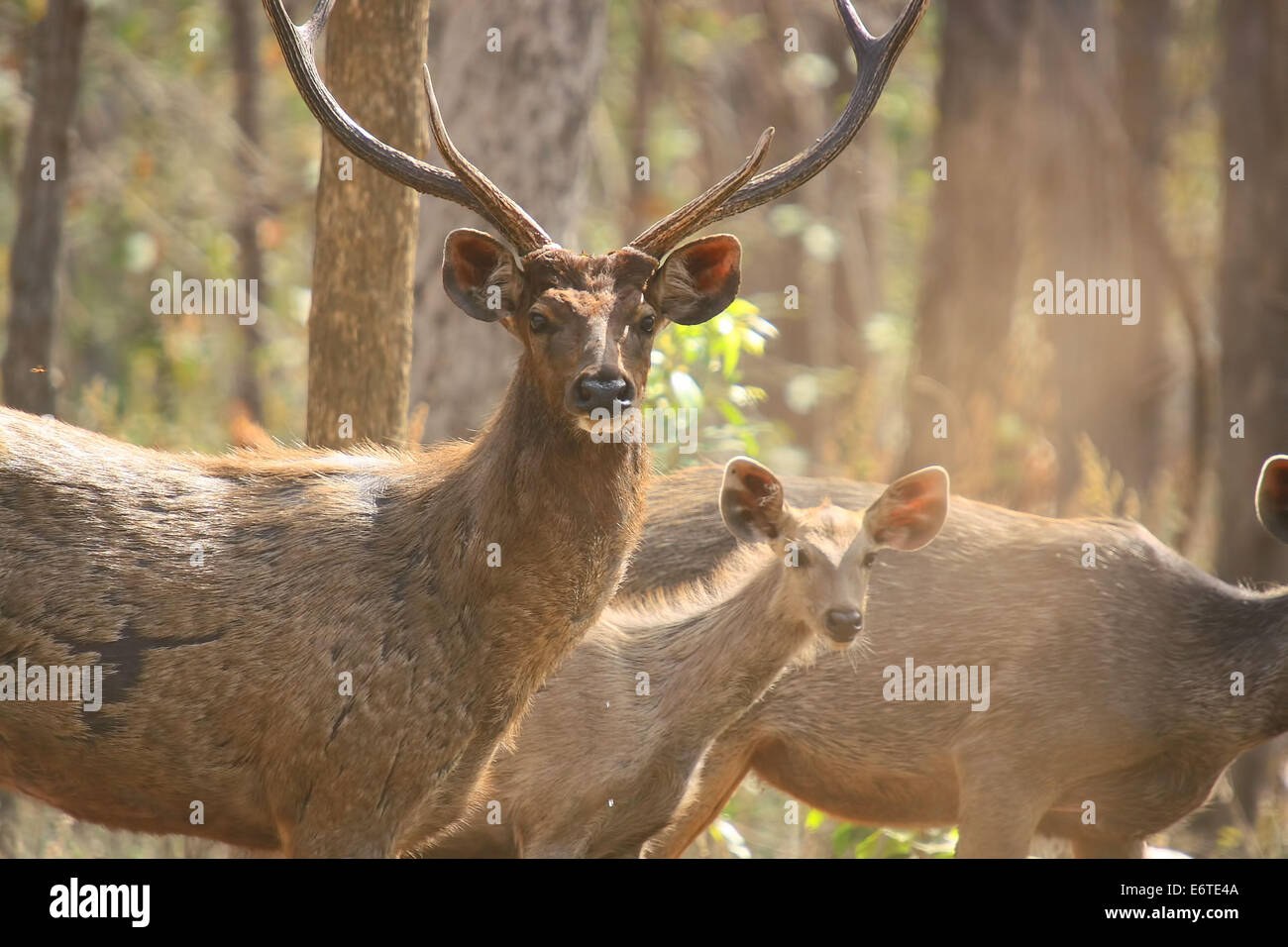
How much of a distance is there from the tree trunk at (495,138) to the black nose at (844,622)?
10.4ft

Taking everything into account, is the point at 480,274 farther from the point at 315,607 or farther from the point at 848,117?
the point at 848,117

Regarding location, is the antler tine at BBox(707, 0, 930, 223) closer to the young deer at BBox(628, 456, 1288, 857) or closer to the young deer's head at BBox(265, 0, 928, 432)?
the young deer's head at BBox(265, 0, 928, 432)

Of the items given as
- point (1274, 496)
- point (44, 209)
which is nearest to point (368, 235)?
point (44, 209)

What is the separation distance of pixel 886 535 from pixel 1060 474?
8.31 m

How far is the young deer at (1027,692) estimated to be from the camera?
23.4 feet

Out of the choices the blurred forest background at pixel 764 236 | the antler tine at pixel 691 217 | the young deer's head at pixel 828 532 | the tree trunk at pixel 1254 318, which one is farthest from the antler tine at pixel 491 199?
the tree trunk at pixel 1254 318

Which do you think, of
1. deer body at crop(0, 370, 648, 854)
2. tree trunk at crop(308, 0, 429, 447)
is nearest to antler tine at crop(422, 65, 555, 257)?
deer body at crop(0, 370, 648, 854)

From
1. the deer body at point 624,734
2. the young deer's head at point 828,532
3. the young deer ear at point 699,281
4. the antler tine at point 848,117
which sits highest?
the antler tine at point 848,117

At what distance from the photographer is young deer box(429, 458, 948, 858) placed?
6672 millimetres

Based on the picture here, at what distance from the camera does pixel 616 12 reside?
900 inches

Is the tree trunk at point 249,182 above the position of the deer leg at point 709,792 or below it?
above

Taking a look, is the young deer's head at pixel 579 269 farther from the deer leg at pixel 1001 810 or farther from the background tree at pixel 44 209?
the background tree at pixel 44 209

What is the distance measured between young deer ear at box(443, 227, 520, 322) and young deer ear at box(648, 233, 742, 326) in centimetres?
53

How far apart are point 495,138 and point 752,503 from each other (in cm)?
319
